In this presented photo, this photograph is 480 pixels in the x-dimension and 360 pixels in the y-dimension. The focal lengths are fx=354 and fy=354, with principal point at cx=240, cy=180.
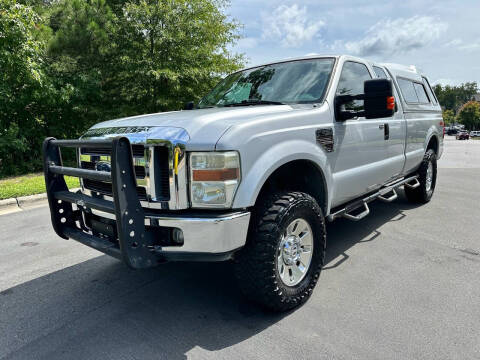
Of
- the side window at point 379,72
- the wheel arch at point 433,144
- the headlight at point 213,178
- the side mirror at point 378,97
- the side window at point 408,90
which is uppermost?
the side window at point 379,72

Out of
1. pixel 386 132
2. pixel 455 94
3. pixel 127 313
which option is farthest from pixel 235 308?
pixel 455 94

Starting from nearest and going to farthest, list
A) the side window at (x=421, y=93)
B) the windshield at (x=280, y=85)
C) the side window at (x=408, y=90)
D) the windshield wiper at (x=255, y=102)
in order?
the windshield wiper at (x=255, y=102)
the windshield at (x=280, y=85)
the side window at (x=408, y=90)
the side window at (x=421, y=93)

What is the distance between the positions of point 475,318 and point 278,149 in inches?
73.0

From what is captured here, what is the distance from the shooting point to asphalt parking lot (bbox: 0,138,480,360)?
226 centimetres

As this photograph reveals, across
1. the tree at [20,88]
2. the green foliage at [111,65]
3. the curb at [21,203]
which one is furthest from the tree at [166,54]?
the curb at [21,203]

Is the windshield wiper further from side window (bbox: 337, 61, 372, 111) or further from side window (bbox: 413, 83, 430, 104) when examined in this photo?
side window (bbox: 413, 83, 430, 104)

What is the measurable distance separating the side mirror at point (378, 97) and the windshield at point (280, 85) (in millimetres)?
418

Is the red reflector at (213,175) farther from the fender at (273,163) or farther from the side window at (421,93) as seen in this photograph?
the side window at (421,93)

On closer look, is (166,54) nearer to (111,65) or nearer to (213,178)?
(111,65)

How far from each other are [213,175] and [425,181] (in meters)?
4.66

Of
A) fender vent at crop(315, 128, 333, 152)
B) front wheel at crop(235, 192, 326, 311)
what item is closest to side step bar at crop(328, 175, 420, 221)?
front wheel at crop(235, 192, 326, 311)

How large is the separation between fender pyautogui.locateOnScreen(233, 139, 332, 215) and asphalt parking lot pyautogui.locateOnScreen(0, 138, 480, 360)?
3.03ft

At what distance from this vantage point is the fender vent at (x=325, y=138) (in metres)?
2.98

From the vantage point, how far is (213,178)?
2.21 m
